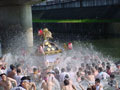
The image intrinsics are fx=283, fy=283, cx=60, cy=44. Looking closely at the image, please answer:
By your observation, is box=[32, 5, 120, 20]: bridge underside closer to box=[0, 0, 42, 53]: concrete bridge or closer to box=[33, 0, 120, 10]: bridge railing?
box=[33, 0, 120, 10]: bridge railing

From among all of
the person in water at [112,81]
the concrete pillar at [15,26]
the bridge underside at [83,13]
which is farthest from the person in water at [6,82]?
the bridge underside at [83,13]

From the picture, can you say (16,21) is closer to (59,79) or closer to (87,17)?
(59,79)

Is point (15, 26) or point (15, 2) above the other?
point (15, 2)

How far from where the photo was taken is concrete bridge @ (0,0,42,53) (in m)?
20.4

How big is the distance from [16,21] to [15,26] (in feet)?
1.22

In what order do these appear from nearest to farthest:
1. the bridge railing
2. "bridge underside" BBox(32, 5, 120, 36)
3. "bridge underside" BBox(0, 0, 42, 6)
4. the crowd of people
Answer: the crowd of people, "bridge underside" BBox(0, 0, 42, 6), "bridge underside" BBox(32, 5, 120, 36), the bridge railing

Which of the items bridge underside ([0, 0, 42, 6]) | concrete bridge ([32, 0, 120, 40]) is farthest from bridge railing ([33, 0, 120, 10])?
bridge underside ([0, 0, 42, 6])

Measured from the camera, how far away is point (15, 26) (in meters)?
20.5

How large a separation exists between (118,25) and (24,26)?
1737cm

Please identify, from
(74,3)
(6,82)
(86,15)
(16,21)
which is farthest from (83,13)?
(6,82)

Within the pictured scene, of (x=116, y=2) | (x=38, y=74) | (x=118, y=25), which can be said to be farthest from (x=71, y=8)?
(x=38, y=74)

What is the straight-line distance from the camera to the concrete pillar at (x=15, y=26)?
67.0ft

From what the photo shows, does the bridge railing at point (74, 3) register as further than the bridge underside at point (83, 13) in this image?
Yes

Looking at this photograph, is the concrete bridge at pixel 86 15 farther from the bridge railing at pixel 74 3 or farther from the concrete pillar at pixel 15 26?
the concrete pillar at pixel 15 26
